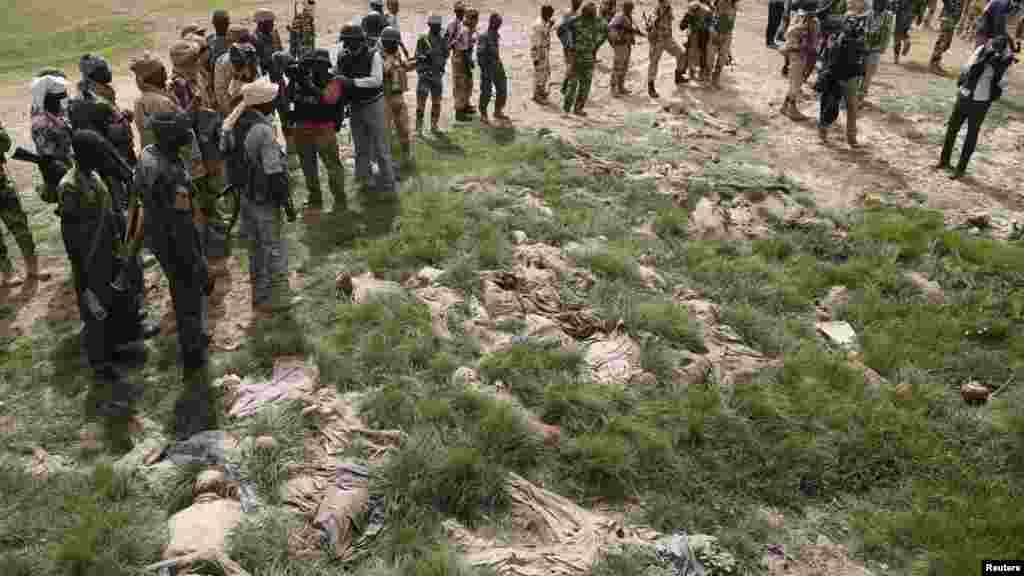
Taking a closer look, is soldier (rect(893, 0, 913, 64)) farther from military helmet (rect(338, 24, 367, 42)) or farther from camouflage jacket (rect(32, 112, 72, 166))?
camouflage jacket (rect(32, 112, 72, 166))

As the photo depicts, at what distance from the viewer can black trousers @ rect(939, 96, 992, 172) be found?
10.4 m

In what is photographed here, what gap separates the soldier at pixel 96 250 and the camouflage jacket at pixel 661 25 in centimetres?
1119

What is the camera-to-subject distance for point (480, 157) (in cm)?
1166

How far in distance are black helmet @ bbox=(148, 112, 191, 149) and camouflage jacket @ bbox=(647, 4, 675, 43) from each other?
36.9 feet

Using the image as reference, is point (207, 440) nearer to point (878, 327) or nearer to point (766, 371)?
point (766, 371)

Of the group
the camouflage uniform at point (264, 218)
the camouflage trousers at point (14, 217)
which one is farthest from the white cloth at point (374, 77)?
the camouflage trousers at point (14, 217)

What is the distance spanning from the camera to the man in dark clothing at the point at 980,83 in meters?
10.1

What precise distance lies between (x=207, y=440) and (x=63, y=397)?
167cm

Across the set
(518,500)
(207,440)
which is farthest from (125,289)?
(518,500)

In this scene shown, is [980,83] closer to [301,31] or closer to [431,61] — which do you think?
[431,61]

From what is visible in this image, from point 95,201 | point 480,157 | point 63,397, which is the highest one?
point 95,201

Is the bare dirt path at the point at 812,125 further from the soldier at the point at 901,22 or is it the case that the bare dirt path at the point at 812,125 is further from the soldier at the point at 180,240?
the soldier at the point at 180,240

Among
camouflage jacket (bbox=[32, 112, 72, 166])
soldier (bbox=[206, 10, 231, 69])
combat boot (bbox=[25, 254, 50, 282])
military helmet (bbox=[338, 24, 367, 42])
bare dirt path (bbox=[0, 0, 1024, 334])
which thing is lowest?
combat boot (bbox=[25, 254, 50, 282])

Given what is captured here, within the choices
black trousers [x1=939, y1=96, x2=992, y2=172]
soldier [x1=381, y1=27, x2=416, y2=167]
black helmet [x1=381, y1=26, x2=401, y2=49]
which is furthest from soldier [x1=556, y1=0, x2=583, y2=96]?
black trousers [x1=939, y1=96, x2=992, y2=172]
